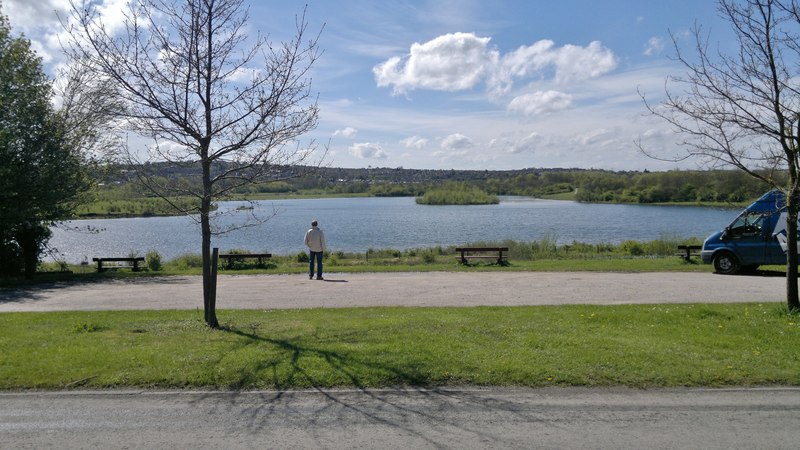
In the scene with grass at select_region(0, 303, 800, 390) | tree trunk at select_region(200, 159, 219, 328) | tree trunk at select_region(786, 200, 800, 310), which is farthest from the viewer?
tree trunk at select_region(786, 200, 800, 310)

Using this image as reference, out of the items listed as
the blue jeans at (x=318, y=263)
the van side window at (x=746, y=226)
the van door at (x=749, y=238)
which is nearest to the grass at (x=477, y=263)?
the van door at (x=749, y=238)

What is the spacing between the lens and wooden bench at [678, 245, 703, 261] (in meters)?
22.0

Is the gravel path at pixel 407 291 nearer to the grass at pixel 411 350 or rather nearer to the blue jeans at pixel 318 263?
the blue jeans at pixel 318 263

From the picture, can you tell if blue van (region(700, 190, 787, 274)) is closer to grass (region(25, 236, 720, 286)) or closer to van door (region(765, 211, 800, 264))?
van door (region(765, 211, 800, 264))

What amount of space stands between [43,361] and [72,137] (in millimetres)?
16506

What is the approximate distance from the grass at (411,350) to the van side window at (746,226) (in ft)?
30.0

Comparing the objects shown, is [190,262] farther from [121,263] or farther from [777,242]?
[777,242]

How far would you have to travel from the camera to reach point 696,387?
6387 mm

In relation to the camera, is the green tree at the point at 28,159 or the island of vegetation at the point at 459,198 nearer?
the green tree at the point at 28,159

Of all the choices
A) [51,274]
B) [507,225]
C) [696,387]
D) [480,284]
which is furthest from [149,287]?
[507,225]

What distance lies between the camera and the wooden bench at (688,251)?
72.2 ft

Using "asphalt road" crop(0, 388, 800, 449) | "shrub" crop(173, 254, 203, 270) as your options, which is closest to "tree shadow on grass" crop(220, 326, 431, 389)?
"asphalt road" crop(0, 388, 800, 449)

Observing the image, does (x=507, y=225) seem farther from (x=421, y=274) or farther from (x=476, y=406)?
(x=476, y=406)

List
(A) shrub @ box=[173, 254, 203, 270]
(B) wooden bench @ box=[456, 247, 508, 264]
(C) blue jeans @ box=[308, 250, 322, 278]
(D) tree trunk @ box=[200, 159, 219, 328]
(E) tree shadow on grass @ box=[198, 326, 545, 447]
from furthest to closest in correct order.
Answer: (A) shrub @ box=[173, 254, 203, 270]
(B) wooden bench @ box=[456, 247, 508, 264]
(C) blue jeans @ box=[308, 250, 322, 278]
(D) tree trunk @ box=[200, 159, 219, 328]
(E) tree shadow on grass @ box=[198, 326, 545, 447]
